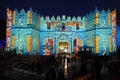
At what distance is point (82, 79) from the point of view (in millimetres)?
17625

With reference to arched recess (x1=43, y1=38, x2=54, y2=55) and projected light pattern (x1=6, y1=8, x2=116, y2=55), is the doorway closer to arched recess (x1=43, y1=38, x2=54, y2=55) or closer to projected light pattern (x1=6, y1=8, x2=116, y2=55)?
projected light pattern (x1=6, y1=8, x2=116, y2=55)

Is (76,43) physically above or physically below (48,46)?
above

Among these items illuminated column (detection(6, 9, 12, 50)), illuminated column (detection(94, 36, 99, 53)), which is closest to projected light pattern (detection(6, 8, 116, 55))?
illuminated column (detection(94, 36, 99, 53))

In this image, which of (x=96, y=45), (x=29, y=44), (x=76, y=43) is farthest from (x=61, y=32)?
(x=96, y=45)

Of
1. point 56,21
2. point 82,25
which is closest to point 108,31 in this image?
point 82,25

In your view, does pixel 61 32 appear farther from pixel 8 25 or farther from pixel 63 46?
pixel 8 25

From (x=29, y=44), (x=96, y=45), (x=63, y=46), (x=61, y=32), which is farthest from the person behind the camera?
(x=63, y=46)

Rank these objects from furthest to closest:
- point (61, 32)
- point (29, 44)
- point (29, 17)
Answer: point (61, 32) → point (29, 17) → point (29, 44)

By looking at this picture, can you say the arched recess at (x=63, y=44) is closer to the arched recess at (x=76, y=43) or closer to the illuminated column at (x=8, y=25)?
the arched recess at (x=76, y=43)

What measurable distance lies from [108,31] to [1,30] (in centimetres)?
2546

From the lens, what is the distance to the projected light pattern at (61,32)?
4372 centimetres

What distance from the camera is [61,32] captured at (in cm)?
4828

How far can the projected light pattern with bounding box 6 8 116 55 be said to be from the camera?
43.7 m

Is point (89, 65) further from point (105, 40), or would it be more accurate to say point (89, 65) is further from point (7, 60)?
point (105, 40)
